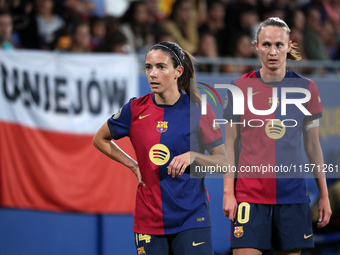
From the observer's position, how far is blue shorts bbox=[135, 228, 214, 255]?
3859 mm

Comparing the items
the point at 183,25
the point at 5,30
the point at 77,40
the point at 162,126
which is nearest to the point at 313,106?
the point at 162,126

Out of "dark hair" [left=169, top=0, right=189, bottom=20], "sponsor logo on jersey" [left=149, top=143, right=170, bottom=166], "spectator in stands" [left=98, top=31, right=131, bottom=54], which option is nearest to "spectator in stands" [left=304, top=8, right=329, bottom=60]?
"dark hair" [left=169, top=0, right=189, bottom=20]

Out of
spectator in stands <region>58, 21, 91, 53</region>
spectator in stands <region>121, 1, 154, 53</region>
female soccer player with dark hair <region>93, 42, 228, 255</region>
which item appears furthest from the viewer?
spectator in stands <region>121, 1, 154, 53</region>

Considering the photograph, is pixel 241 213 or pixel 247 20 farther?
pixel 247 20

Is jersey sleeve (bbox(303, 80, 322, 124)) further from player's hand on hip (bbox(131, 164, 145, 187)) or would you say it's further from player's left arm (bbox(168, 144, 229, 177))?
player's hand on hip (bbox(131, 164, 145, 187))

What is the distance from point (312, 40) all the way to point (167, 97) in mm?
6744

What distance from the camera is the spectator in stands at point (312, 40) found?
33.3ft

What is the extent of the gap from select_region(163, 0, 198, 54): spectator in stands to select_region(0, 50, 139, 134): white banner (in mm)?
1417

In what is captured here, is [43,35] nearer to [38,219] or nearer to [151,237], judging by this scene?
[38,219]

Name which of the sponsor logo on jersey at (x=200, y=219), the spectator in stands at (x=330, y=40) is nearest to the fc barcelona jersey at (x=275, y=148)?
the sponsor logo on jersey at (x=200, y=219)

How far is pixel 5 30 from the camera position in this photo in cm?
705

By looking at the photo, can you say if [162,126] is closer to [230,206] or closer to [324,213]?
[230,206]

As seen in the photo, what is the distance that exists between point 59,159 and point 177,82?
11.5ft

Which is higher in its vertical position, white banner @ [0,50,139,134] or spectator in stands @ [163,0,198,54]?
spectator in stands @ [163,0,198,54]
